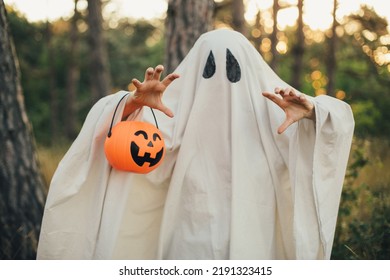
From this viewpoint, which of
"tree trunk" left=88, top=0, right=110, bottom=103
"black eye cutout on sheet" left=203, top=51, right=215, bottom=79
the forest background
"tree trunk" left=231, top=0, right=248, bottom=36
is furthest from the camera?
"tree trunk" left=88, top=0, right=110, bottom=103

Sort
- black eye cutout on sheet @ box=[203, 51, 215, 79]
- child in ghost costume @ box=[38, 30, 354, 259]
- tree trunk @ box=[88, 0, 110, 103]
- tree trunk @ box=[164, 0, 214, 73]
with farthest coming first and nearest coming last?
tree trunk @ box=[88, 0, 110, 103], tree trunk @ box=[164, 0, 214, 73], black eye cutout on sheet @ box=[203, 51, 215, 79], child in ghost costume @ box=[38, 30, 354, 259]

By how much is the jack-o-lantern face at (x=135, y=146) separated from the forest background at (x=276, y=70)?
6.42 ft

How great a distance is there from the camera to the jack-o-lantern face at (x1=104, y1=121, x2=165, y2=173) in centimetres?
288

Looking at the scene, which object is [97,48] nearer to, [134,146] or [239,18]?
[239,18]

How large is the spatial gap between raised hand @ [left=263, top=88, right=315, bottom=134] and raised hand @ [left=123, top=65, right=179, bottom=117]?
2.17 feet

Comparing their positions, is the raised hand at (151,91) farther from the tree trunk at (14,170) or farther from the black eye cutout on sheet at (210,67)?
the tree trunk at (14,170)

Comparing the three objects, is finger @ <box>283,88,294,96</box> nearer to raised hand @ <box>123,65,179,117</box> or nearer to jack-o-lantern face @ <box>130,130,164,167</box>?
raised hand @ <box>123,65,179,117</box>

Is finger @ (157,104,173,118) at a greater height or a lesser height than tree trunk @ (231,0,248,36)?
lesser

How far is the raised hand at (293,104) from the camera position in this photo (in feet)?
9.17

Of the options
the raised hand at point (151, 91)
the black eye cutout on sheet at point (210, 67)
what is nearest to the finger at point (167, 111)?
the raised hand at point (151, 91)

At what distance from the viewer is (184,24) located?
5.01 metres

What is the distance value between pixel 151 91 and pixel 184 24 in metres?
2.27

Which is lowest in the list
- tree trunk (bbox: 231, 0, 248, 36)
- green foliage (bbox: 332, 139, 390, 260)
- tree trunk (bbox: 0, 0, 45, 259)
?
green foliage (bbox: 332, 139, 390, 260)

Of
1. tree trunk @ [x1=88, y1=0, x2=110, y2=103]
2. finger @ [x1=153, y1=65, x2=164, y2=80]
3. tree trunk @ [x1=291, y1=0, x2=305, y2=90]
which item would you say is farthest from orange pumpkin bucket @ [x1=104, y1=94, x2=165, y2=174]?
tree trunk @ [x1=291, y1=0, x2=305, y2=90]
